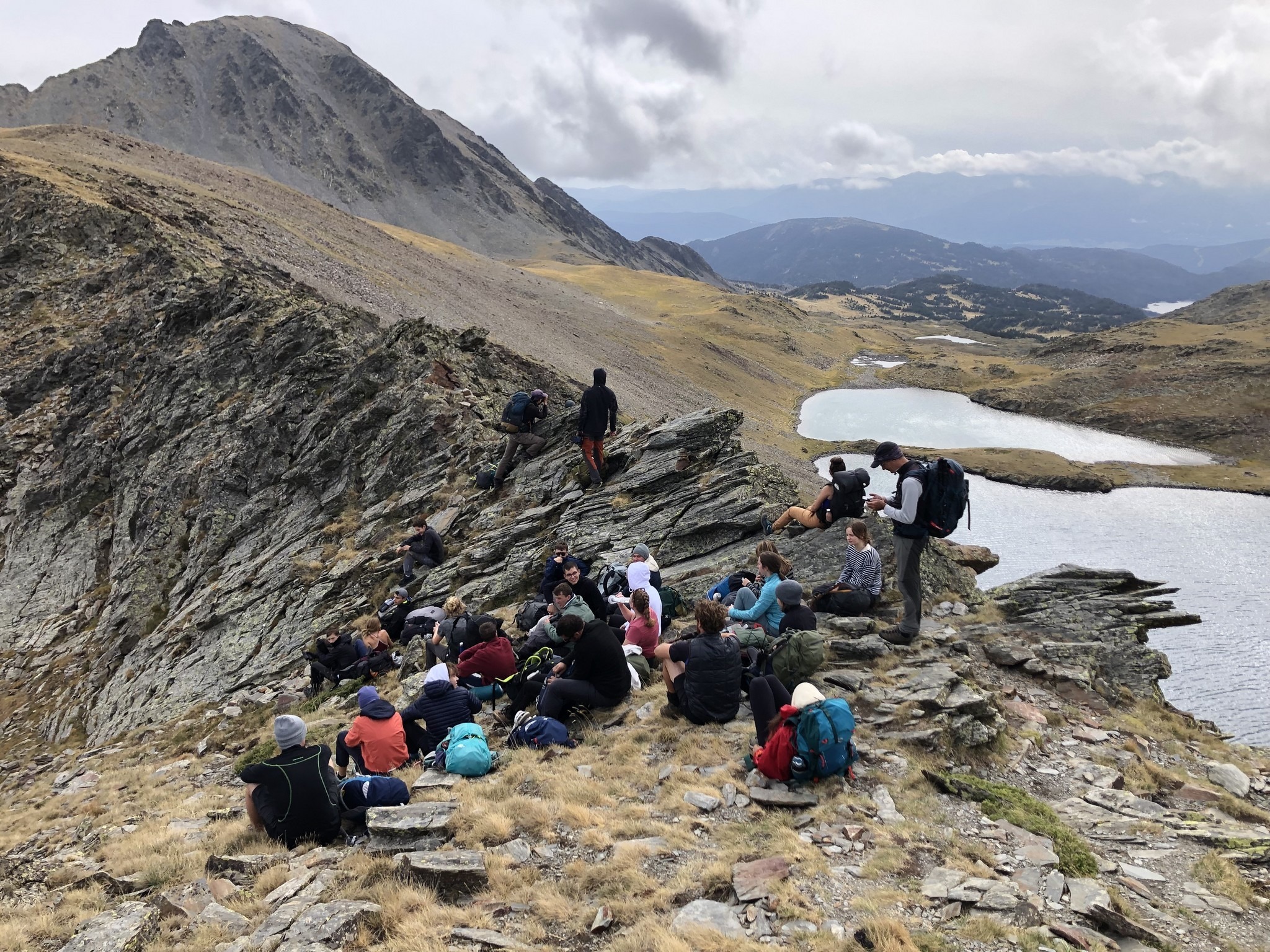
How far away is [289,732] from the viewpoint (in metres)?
9.48

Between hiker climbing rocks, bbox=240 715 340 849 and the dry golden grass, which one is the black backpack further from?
hiker climbing rocks, bbox=240 715 340 849

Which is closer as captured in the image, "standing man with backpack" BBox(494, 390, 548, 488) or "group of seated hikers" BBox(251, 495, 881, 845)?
"group of seated hikers" BBox(251, 495, 881, 845)

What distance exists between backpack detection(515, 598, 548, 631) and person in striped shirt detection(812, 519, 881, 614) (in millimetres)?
6232

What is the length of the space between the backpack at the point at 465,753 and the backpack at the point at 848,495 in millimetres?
9568

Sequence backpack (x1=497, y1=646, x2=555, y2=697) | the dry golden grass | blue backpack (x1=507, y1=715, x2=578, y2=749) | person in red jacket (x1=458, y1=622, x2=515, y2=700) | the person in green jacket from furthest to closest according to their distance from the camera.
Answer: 1. the person in green jacket
2. person in red jacket (x1=458, y1=622, x2=515, y2=700)
3. backpack (x1=497, y1=646, x2=555, y2=697)
4. blue backpack (x1=507, y1=715, x2=578, y2=749)
5. the dry golden grass

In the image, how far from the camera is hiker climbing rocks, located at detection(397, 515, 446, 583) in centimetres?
2152

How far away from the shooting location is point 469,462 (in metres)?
26.9

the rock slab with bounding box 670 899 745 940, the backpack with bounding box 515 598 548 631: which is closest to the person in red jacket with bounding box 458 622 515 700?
the backpack with bounding box 515 598 548 631

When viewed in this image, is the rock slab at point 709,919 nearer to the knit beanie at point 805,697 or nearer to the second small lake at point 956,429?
the knit beanie at point 805,697

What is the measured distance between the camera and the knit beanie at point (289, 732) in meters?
9.38

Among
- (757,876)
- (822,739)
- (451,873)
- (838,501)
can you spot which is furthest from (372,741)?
(838,501)

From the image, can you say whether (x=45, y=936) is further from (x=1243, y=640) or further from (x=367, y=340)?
(x=1243, y=640)

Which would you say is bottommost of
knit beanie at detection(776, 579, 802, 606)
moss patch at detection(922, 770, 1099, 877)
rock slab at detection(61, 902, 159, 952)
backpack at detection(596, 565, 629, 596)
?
rock slab at detection(61, 902, 159, 952)

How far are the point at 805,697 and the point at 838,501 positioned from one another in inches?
299
